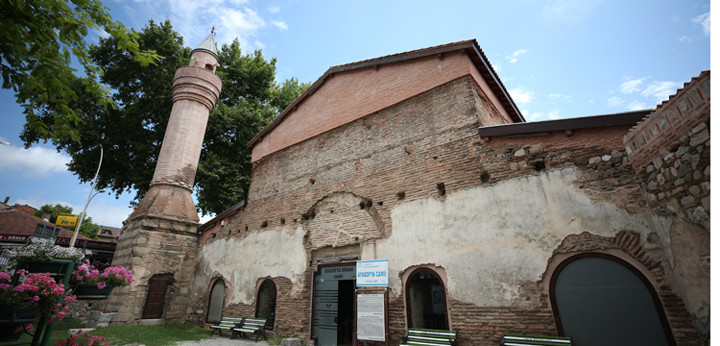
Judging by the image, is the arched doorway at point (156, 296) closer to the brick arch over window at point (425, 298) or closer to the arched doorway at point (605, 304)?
the brick arch over window at point (425, 298)

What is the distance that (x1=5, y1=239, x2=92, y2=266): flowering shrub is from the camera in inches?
183

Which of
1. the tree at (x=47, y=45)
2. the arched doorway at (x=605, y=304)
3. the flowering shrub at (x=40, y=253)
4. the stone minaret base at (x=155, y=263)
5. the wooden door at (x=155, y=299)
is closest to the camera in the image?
the tree at (x=47, y=45)

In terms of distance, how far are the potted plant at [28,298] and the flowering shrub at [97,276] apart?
21.0 inches

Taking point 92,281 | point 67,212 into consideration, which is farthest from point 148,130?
point 67,212

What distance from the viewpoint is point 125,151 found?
51.0ft

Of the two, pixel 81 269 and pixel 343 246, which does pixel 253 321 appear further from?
pixel 81 269

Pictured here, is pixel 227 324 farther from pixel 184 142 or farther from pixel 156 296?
pixel 184 142

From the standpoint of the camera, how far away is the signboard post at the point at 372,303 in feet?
21.3

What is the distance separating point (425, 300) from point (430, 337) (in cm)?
80

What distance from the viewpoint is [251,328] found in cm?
841

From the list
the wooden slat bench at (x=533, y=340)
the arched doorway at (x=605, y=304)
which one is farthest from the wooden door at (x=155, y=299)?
the arched doorway at (x=605, y=304)

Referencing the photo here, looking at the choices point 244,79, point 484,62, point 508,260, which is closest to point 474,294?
point 508,260

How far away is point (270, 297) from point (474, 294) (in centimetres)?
636

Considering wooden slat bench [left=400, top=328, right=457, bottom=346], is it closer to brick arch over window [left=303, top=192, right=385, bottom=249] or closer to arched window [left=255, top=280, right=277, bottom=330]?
brick arch over window [left=303, top=192, right=385, bottom=249]
